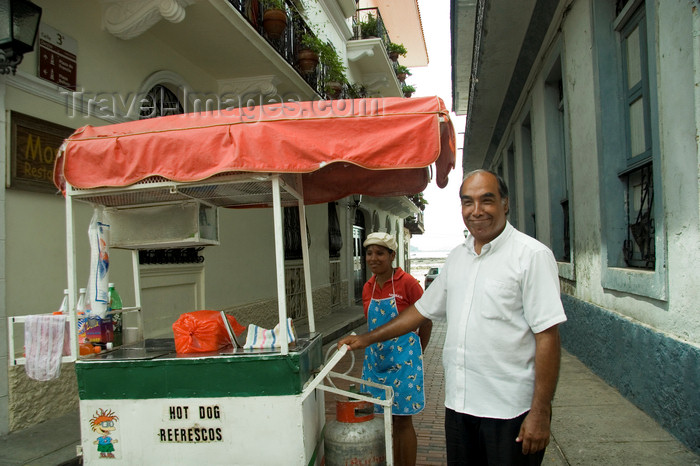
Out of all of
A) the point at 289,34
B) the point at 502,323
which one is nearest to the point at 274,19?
the point at 289,34

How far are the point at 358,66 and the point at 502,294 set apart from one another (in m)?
17.0

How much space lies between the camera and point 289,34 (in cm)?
1050

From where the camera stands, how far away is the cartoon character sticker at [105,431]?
2980 millimetres

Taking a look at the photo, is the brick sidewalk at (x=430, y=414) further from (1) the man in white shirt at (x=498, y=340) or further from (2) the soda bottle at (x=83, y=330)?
(2) the soda bottle at (x=83, y=330)

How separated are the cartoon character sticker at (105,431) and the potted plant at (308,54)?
9058 millimetres

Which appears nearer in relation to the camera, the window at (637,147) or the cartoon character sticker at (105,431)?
the cartoon character sticker at (105,431)

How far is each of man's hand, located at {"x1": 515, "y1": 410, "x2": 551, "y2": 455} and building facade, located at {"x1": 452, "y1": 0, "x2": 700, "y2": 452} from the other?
1.87 m

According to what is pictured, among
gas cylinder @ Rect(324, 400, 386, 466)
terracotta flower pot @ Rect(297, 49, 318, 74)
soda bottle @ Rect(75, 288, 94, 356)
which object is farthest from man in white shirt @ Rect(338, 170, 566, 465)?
terracotta flower pot @ Rect(297, 49, 318, 74)

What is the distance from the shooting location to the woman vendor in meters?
3.46

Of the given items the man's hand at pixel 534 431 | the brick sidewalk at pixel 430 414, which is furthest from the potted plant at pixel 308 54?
the man's hand at pixel 534 431

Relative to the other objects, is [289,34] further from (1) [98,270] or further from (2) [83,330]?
(2) [83,330]

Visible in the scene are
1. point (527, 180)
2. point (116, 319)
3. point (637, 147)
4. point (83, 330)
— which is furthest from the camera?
point (527, 180)

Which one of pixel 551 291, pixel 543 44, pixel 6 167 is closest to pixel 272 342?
pixel 551 291

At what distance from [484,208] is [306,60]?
30.1ft
